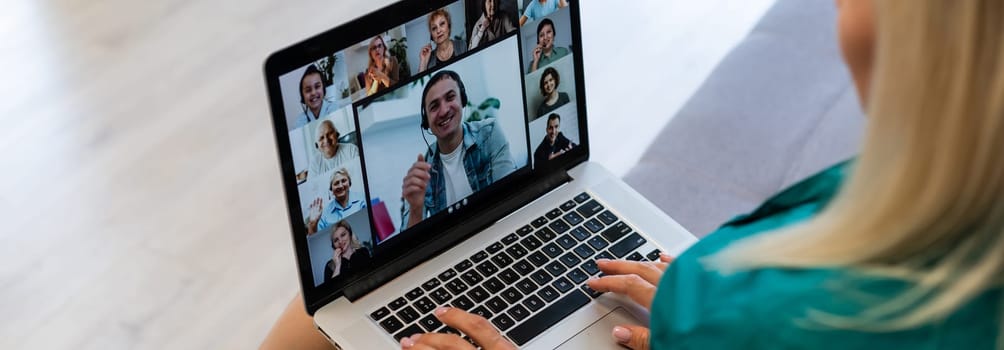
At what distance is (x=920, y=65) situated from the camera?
587 millimetres

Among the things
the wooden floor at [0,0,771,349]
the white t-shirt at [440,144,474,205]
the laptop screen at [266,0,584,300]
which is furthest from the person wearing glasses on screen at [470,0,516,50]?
the wooden floor at [0,0,771,349]

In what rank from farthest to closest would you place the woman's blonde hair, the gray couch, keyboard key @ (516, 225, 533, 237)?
1. the gray couch
2. keyboard key @ (516, 225, 533, 237)
3. the woman's blonde hair

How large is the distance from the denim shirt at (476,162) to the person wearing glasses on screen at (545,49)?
0.07 meters

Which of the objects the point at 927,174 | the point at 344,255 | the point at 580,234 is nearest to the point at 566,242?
the point at 580,234

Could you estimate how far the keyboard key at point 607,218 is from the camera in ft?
3.84

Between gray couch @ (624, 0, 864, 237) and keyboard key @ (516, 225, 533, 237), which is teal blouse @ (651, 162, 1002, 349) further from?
gray couch @ (624, 0, 864, 237)

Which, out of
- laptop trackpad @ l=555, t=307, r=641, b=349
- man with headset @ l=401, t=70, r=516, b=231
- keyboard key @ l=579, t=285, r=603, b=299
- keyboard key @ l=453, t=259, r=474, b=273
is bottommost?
laptop trackpad @ l=555, t=307, r=641, b=349

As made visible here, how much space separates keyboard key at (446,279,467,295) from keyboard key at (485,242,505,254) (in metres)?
0.05

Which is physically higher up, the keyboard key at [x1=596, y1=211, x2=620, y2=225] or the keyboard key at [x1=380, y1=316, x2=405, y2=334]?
the keyboard key at [x1=596, y1=211, x2=620, y2=225]

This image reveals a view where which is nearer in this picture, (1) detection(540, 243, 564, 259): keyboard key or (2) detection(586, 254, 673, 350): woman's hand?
(2) detection(586, 254, 673, 350): woman's hand

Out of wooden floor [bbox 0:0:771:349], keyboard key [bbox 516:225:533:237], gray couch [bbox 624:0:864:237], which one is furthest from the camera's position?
wooden floor [bbox 0:0:771:349]

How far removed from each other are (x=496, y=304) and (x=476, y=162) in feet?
0.47

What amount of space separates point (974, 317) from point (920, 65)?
0.15m

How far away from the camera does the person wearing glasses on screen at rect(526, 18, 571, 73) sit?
3.67ft
